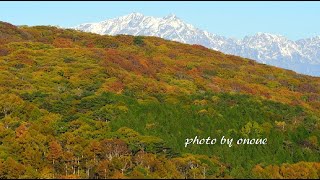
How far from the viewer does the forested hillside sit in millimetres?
69375

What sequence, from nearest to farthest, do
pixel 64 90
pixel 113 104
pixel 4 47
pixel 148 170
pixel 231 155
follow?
1. pixel 148 170
2. pixel 231 155
3. pixel 113 104
4. pixel 64 90
5. pixel 4 47

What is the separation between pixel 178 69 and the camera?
488ft

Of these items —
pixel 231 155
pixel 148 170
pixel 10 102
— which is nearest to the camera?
pixel 148 170

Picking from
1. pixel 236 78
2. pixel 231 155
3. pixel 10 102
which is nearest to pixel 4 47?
pixel 10 102

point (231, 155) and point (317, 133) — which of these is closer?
point (231, 155)

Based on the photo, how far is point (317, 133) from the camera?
318 feet

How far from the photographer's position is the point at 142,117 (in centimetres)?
9075

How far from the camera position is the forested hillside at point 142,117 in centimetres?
6938

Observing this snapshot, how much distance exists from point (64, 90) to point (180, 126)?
30303 mm

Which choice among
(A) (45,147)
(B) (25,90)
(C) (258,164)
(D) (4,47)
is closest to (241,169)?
(C) (258,164)

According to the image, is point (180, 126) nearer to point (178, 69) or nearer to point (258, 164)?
point (258, 164)

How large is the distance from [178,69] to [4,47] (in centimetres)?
5421

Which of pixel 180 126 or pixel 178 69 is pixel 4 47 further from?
pixel 180 126

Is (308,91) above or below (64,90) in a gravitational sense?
below
